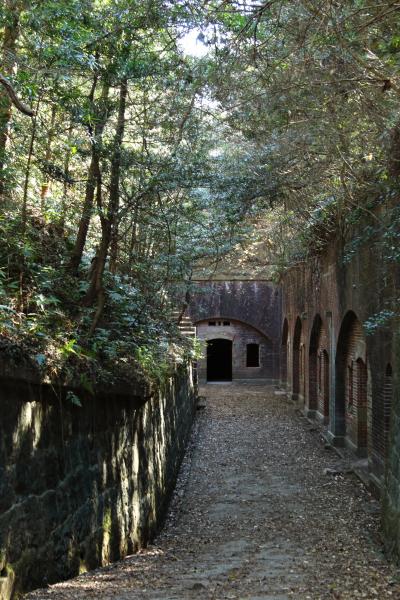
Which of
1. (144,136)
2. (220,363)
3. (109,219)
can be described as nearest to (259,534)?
(109,219)

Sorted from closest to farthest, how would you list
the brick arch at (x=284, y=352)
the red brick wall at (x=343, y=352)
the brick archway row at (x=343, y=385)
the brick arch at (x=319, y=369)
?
1. the brick archway row at (x=343, y=385)
2. the red brick wall at (x=343, y=352)
3. the brick arch at (x=319, y=369)
4. the brick arch at (x=284, y=352)

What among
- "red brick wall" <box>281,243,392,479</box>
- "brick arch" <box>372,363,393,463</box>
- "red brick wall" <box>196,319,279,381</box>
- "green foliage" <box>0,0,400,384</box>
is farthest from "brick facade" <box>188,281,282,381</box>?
"brick arch" <box>372,363,393,463</box>

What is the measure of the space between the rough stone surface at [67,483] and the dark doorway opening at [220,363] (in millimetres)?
22376

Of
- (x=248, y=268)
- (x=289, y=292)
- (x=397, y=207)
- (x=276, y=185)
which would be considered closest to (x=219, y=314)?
(x=248, y=268)

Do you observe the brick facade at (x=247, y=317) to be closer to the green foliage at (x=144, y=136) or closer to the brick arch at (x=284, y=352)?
the brick arch at (x=284, y=352)

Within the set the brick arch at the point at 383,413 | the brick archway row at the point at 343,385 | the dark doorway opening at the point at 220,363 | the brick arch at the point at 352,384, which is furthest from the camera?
the dark doorway opening at the point at 220,363

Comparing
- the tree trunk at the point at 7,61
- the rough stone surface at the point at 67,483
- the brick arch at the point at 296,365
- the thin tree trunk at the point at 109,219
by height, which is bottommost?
the rough stone surface at the point at 67,483

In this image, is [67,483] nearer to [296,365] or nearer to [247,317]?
[296,365]

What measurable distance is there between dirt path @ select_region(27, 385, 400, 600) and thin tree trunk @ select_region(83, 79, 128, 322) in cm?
275

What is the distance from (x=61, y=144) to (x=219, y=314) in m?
18.8

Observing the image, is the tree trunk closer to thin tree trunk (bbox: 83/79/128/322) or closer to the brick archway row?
thin tree trunk (bbox: 83/79/128/322)

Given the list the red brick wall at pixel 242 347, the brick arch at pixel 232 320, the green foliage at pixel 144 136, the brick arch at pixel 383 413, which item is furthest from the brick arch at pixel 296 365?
the brick arch at pixel 383 413

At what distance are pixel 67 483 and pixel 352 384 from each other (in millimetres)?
9036

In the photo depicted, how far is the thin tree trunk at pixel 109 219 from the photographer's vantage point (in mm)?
6312
